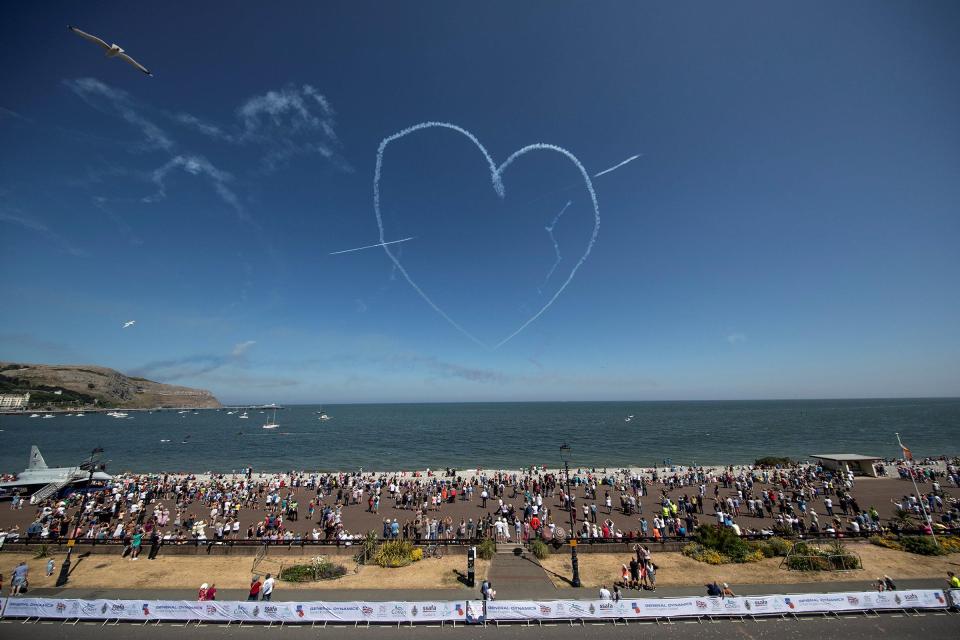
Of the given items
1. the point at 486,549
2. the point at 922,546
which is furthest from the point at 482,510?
the point at 922,546

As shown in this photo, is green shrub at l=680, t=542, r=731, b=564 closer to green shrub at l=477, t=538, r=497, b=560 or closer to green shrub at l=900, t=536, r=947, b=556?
green shrub at l=900, t=536, r=947, b=556

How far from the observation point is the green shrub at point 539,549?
2081 centimetres

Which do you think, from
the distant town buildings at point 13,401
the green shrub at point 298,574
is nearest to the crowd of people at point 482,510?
the green shrub at point 298,574

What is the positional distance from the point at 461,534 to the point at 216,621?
1369 centimetres

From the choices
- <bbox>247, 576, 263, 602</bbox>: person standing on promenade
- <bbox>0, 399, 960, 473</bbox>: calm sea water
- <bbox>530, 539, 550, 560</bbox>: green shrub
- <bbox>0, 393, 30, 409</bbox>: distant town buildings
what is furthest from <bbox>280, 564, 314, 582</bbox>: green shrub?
<bbox>0, 393, 30, 409</bbox>: distant town buildings

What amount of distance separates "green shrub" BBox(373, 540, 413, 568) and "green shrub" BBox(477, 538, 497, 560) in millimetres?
3645

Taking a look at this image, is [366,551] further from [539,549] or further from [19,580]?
[19,580]

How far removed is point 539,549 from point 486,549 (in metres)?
2.83

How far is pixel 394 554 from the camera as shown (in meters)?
20.3

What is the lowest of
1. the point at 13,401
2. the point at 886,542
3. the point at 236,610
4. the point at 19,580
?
the point at 886,542

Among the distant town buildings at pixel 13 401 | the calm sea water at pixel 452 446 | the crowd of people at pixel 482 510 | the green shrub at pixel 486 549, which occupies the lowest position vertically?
the calm sea water at pixel 452 446

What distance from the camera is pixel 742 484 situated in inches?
1537

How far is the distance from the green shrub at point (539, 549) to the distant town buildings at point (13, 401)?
28385 centimetres

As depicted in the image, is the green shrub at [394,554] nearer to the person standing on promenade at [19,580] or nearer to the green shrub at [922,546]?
the person standing on promenade at [19,580]
